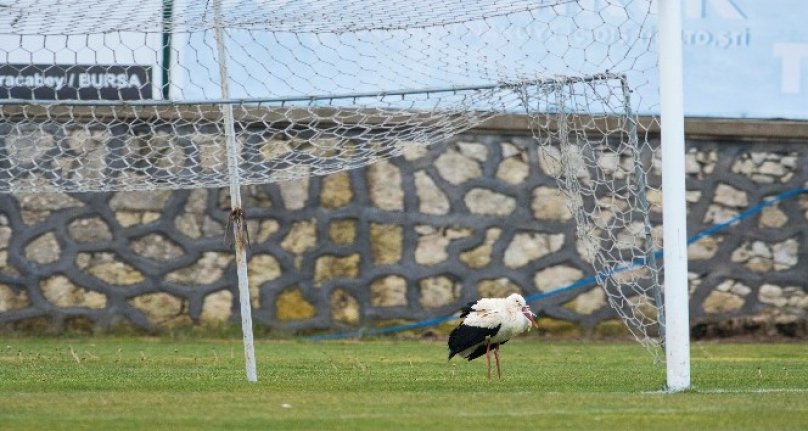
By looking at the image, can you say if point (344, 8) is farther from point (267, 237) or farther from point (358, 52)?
point (267, 237)

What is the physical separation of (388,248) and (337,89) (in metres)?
2.02

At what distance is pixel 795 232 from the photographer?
14484 millimetres

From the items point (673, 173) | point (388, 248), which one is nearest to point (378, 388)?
point (673, 173)

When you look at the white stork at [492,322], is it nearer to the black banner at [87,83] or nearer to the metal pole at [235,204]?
the metal pole at [235,204]

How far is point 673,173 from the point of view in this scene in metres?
8.09

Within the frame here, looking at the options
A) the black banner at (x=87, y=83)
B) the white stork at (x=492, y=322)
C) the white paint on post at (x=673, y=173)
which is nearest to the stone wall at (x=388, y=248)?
the black banner at (x=87, y=83)

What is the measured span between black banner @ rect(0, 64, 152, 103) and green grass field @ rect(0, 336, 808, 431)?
191cm

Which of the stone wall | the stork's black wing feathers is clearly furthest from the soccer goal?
the stork's black wing feathers

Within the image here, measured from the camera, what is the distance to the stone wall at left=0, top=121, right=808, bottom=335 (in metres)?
13.7

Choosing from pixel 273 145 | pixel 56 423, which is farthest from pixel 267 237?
pixel 56 423

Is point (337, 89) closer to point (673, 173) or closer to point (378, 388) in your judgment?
point (378, 388)

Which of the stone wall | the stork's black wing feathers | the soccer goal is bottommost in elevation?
the stork's black wing feathers

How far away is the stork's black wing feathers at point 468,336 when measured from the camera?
9.20 metres

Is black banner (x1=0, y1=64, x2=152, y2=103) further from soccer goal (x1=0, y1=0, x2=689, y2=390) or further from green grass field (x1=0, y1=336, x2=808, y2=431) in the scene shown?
green grass field (x1=0, y1=336, x2=808, y2=431)
